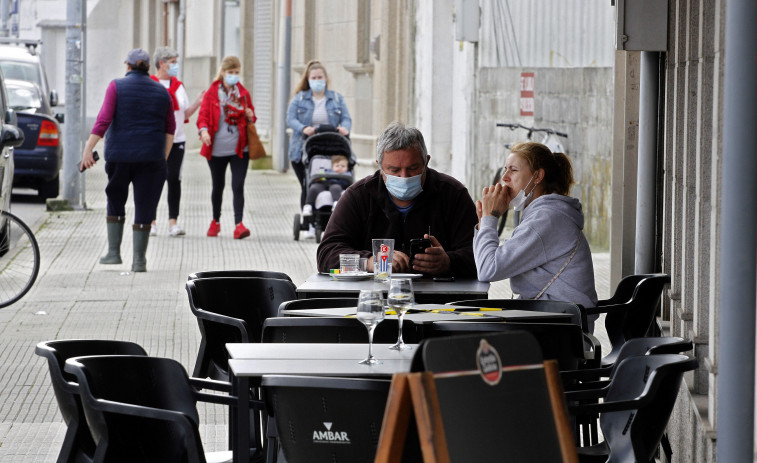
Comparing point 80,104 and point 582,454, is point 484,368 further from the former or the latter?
point 80,104

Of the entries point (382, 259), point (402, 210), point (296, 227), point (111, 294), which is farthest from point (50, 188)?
point (382, 259)

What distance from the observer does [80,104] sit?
1892cm

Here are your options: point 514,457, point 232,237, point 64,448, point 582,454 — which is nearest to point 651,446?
point 582,454

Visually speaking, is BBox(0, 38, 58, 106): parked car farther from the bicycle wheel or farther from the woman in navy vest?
the bicycle wheel

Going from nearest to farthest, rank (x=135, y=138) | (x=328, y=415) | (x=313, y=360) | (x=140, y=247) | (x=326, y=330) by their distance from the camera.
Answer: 1. (x=328, y=415)
2. (x=313, y=360)
3. (x=326, y=330)
4. (x=135, y=138)
5. (x=140, y=247)

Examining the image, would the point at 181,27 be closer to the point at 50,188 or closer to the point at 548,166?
the point at 50,188

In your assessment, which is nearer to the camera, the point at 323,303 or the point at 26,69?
the point at 323,303

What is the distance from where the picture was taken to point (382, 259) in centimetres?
653

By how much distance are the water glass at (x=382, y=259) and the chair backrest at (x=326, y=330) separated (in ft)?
2.23

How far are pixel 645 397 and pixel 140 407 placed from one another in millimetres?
1625

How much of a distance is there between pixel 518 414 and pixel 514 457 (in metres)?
0.12

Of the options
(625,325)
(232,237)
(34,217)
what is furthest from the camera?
(34,217)

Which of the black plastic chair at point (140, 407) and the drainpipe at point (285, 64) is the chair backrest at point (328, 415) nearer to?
the black plastic chair at point (140, 407)

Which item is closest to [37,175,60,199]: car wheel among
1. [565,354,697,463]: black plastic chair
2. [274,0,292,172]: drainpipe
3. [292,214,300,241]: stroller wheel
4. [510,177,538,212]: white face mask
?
[292,214,300,241]: stroller wheel
